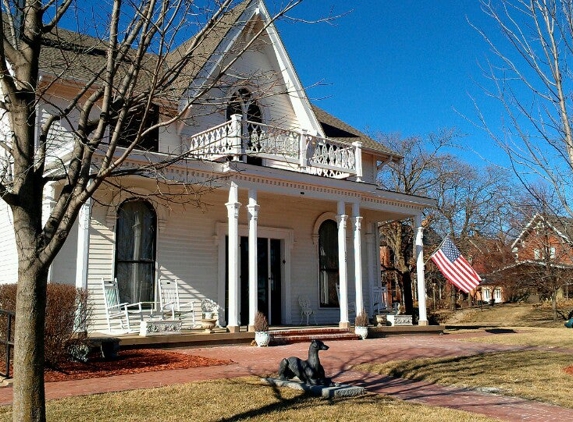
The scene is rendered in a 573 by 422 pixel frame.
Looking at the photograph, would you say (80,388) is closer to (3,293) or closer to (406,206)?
(3,293)

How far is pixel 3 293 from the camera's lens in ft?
32.3

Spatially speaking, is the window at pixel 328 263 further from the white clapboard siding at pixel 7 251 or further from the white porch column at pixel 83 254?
the white clapboard siding at pixel 7 251

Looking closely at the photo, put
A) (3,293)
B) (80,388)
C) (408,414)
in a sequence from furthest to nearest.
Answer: (3,293) → (80,388) → (408,414)

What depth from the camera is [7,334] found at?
28.5 ft

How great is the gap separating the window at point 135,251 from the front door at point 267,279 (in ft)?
10.2

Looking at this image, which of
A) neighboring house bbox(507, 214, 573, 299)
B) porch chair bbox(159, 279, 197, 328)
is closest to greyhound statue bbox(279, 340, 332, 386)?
porch chair bbox(159, 279, 197, 328)

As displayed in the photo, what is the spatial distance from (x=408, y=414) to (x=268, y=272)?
11567mm

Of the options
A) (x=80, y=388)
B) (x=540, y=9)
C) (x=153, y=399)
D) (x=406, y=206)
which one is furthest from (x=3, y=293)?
(x=406, y=206)

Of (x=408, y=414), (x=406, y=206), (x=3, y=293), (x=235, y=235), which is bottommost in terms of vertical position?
(x=408, y=414)

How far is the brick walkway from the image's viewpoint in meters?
7.35

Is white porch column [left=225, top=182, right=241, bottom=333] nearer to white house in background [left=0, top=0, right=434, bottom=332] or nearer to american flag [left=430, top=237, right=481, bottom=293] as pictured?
white house in background [left=0, top=0, right=434, bottom=332]

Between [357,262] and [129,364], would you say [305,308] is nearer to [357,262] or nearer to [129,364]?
[357,262]

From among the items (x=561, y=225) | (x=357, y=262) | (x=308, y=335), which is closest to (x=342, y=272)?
(x=357, y=262)

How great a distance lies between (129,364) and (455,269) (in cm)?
1134
